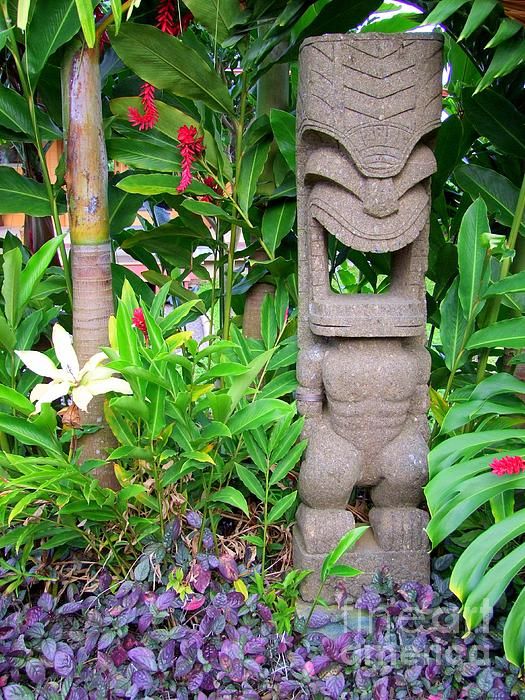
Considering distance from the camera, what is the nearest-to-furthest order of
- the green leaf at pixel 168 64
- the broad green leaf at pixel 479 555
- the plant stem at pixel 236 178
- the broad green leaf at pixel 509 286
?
the broad green leaf at pixel 479 555 → the broad green leaf at pixel 509 286 → the green leaf at pixel 168 64 → the plant stem at pixel 236 178

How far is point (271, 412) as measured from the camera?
5.00 ft

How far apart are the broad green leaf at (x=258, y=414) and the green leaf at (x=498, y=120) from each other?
0.97 m

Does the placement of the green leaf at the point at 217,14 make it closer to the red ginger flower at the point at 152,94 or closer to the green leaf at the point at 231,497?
the red ginger flower at the point at 152,94

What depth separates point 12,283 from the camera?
1.56 metres

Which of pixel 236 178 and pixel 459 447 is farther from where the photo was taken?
pixel 236 178

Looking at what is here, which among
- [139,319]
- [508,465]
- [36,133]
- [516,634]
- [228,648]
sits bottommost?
[228,648]

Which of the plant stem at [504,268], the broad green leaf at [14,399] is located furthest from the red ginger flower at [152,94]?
the plant stem at [504,268]

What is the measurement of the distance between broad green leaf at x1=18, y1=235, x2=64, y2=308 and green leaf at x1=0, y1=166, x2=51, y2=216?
300 millimetres

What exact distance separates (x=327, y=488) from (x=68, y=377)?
0.68 m

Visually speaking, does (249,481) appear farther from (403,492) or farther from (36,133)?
(36,133)

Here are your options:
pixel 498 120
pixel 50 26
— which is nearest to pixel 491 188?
pixel 498 120

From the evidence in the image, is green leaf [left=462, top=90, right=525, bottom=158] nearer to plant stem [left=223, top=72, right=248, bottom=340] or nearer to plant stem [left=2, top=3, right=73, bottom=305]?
plant stem [left=223, top=72, right=248, bottom=340]

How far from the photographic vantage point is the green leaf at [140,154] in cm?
179

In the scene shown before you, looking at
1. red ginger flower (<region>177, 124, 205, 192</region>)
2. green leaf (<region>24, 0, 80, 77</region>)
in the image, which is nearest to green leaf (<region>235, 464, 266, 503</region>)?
red ginger flower (<region>177, 124, 205, 192</region>)
